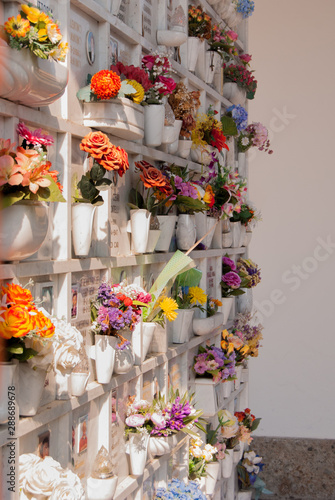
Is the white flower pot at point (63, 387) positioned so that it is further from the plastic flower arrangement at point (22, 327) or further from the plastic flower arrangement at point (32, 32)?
the plastic flower arrangement at point (32, 32)

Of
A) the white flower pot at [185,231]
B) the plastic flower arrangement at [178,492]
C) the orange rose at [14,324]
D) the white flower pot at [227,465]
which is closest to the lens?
the orange rose at [14,324]

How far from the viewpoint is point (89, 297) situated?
2029 millimetres

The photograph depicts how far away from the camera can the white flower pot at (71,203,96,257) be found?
1871mm

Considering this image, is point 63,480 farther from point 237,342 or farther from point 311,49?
point 311,49

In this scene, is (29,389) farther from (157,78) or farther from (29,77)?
(157,78)

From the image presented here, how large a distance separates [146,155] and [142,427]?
922mm

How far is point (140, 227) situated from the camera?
2291 millimetres

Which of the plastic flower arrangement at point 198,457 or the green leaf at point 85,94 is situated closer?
the green leaf at point 85,94

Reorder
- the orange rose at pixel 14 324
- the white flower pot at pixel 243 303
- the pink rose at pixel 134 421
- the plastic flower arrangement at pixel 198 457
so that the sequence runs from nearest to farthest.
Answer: the orange rose at pixel 14 324
the pink rose at pixel 134 421
the plastic flower arrangement at pixel 198 457
the white flower pot at pixel 243 303

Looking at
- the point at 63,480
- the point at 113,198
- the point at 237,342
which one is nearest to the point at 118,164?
the point at 113,198

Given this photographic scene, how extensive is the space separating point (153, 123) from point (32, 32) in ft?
3.27

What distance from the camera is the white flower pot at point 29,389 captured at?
59.9 inches

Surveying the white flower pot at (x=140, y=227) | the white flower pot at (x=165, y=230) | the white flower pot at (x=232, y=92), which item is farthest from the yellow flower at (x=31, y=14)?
the white flower pot at (x=232, y=92)

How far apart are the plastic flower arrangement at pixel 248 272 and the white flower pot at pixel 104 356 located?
6.90ft
